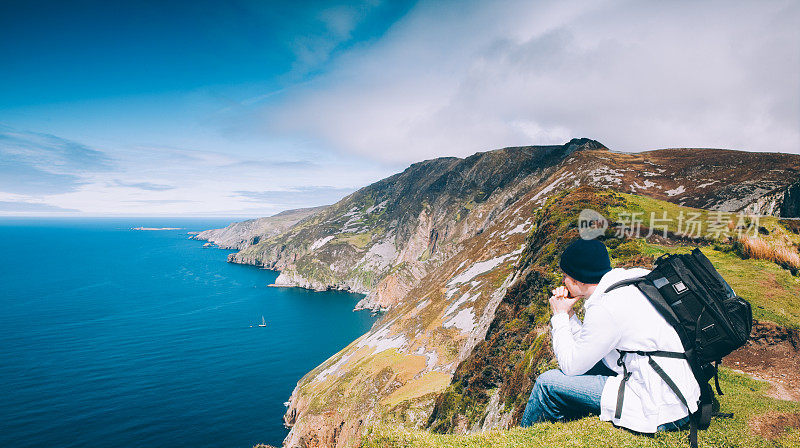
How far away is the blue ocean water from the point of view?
6950 centimetres

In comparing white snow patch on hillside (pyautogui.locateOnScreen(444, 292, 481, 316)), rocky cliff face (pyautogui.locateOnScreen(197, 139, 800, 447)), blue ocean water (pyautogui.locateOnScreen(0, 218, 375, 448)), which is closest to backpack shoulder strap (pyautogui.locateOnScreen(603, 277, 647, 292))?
rocky cliff face (pyautogui.locateOnScreen(197, 139, 800, 447))

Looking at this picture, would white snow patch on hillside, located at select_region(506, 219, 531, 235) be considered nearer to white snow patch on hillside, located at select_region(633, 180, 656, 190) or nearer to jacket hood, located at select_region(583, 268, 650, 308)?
white snow patch on hillside, located at select_region(633, 180, 656, 190)

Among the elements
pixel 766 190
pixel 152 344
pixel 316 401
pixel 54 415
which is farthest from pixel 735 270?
pixel 152 344

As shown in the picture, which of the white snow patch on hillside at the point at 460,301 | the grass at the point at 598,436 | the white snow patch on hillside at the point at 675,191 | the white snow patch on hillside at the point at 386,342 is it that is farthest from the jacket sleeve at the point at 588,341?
the white snow patch on hillside at the point at 675,191

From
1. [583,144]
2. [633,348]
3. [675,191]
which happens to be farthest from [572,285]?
[583,144]

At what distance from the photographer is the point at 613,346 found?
5004mm

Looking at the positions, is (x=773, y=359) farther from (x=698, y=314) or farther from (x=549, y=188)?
(x=549, y=188)

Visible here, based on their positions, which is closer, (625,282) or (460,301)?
→ (625,282)

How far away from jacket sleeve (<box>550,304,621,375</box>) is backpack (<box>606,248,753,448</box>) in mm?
481

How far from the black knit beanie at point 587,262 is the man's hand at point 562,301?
40 cm

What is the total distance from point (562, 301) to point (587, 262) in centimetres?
84

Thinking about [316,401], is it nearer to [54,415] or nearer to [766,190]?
[54,415]

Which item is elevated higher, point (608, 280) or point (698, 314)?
point (608, 280)

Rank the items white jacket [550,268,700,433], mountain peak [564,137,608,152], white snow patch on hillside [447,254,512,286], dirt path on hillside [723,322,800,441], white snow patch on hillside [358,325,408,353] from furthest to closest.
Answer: mountain peak [564,137,608,152] < white snow patch on hillside [447,254,512,286] < white snow patch on hillside [358,325,408,353] < dirt path on hillside [723,322,800,441] < white jacket [550,268,700,433]
